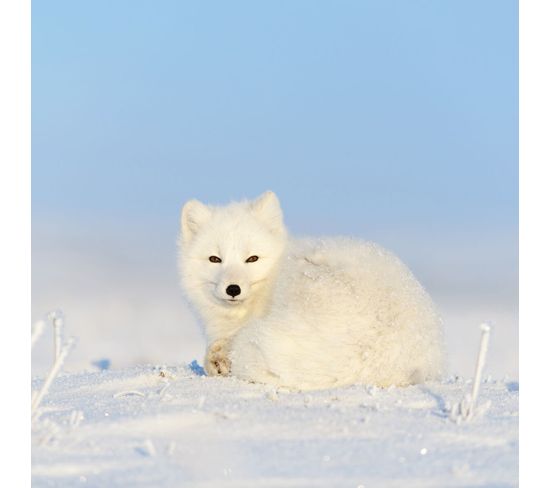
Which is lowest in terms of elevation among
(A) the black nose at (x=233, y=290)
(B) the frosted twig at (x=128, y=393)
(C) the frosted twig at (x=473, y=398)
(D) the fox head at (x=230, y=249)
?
(B) the frosted twig at (x=128, y=393)

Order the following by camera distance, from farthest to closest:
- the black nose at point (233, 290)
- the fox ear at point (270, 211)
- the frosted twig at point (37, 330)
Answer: the fox ear at point (270, 211) → the black nose at point (233, 290) → the frosted twig at point (37, 330)

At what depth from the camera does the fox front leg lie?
5027 millimetres

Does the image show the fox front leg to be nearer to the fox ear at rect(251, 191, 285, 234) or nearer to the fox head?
the fox head

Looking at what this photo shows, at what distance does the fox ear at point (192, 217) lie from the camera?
589 cm

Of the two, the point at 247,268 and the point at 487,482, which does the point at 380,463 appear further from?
the point at 247,268

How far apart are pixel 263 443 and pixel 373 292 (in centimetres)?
147

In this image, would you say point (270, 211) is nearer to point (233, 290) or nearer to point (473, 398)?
point (233, 290)

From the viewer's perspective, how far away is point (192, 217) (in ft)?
19.5

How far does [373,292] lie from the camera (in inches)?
173

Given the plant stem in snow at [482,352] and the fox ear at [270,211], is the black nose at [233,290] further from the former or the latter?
the plant stem in snow at [482,352]

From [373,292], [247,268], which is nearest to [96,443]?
[373,292]

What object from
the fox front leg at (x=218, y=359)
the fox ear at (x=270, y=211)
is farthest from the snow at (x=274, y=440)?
the fox ear at (x=270, y=211)

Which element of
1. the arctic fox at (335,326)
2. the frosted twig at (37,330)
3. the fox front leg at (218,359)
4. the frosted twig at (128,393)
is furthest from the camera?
the fox front leg at (218,359)

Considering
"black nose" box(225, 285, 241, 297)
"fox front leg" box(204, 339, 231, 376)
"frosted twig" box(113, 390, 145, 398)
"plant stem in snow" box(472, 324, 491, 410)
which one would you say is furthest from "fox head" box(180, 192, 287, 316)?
"plant stem in snow" box(472, 324, 491, 410)
